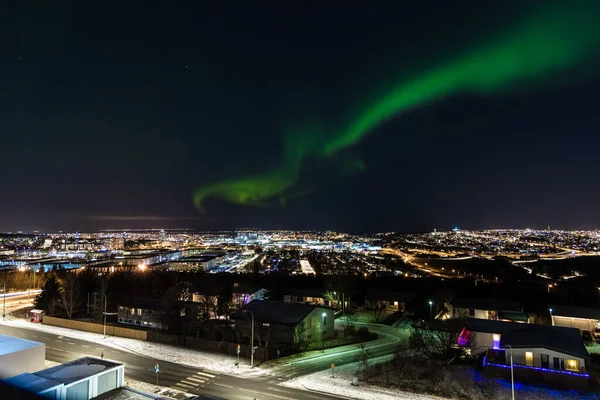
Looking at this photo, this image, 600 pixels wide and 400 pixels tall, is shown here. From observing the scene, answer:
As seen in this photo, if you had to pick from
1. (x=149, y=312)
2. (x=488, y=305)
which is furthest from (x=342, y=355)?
(x=149, y=312)

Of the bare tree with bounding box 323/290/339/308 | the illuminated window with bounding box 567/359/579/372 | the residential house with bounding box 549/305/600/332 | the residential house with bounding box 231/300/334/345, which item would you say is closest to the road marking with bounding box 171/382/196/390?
the residential house with bounding box 231/300/334/345

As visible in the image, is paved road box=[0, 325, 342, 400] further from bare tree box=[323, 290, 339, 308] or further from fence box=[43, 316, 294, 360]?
bare tree box=[323, 290, 339, 308]

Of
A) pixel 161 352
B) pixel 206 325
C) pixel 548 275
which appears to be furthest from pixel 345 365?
pixel 548 275

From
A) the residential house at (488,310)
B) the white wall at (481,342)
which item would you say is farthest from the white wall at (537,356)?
the residential house at (488,310)

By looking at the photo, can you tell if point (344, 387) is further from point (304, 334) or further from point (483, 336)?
point (483, 336)

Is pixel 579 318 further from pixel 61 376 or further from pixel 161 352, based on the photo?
pixel 61 376

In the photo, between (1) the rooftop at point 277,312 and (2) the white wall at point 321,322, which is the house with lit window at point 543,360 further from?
(1) the rooftop at point 277,312

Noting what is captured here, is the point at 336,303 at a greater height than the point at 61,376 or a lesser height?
lesser
